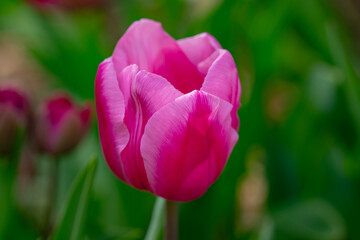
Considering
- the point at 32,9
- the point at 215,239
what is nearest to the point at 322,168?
the point at 215,239

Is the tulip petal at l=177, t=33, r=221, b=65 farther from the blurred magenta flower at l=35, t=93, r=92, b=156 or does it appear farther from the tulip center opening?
the blurred magenta flower at l=35, t=93, r=92, b=156

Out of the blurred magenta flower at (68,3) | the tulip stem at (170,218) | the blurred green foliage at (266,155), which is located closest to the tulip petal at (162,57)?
the tulip stem at (170,218)

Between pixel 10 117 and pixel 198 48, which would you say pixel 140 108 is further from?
pixel 10 117

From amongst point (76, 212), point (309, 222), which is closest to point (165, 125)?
point (76, 212)

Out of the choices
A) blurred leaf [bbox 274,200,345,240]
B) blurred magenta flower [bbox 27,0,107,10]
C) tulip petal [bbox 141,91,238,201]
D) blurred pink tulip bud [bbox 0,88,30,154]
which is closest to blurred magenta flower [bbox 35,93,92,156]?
blurred pink tulip bud [bbox 0,88,30,154]

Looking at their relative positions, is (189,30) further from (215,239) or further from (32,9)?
(32,9)

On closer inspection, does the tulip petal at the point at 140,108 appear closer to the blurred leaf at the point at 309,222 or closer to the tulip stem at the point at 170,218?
the tulip stem at the point at 170,218
